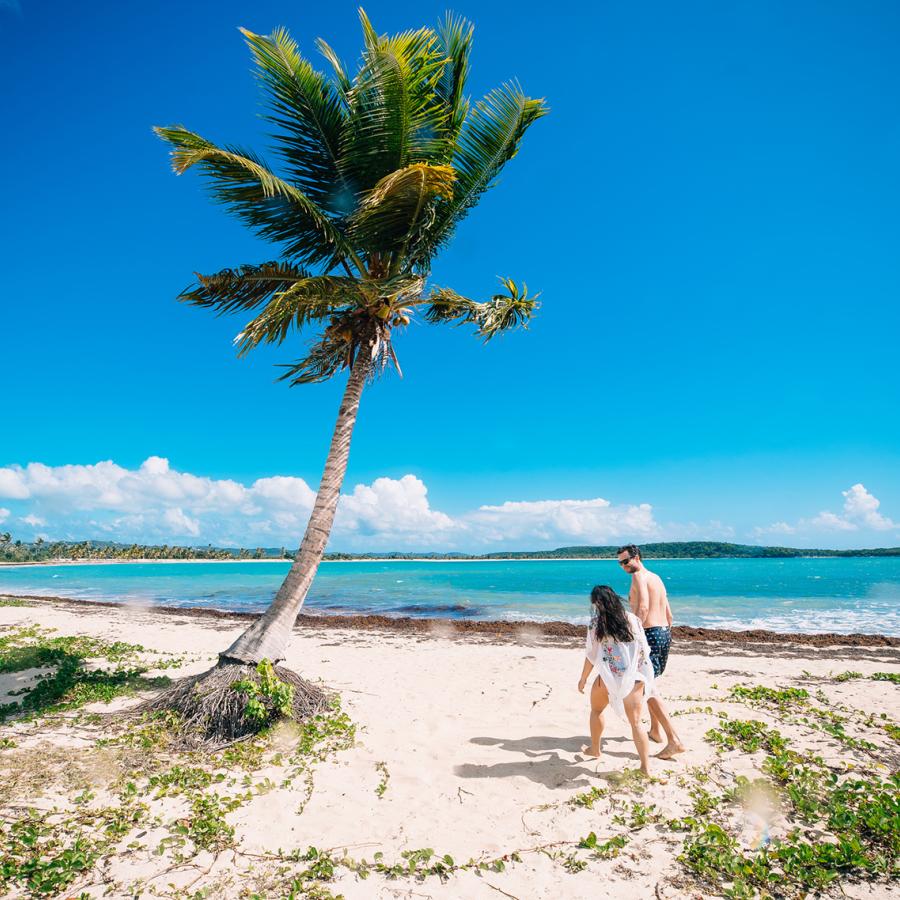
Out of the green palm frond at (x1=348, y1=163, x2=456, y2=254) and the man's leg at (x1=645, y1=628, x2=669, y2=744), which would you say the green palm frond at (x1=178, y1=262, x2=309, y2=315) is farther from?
the man's leg at (x1=645, y1=628, x2=669, y2=744)

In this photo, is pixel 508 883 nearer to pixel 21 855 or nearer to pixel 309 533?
pixel 21 855

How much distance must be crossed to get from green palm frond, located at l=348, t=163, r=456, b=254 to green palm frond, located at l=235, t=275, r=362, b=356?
803 mm

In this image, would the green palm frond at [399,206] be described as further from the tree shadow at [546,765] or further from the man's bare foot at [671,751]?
the man's bare foot at [671,751]

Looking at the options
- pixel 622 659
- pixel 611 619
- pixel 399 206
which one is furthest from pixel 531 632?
pixel 399 206

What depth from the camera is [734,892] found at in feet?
10.8

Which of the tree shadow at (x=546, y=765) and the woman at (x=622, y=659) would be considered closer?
the woman at (x=622, y=659)

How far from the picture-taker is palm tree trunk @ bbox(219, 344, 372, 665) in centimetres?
652

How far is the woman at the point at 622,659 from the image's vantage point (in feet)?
16.1

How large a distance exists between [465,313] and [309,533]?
438cm

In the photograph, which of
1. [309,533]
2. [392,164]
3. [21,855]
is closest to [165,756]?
[21,855]

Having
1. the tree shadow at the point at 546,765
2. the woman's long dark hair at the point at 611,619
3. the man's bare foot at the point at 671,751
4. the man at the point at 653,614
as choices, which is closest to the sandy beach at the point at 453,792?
the tree shadow at the point at 546,765

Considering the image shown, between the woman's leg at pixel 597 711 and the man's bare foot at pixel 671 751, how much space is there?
2.31ft

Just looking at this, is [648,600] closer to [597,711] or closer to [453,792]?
[597,711]

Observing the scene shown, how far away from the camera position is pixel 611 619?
16.4ft
